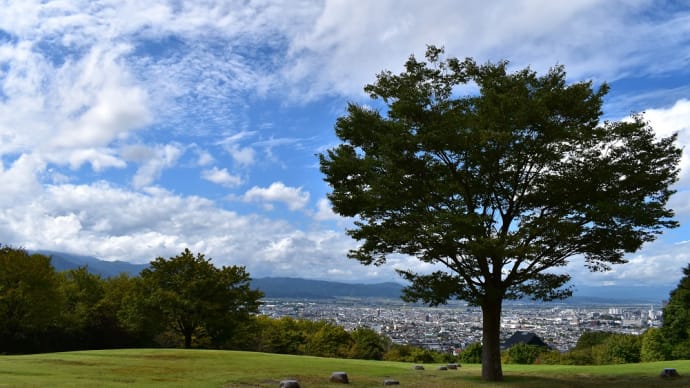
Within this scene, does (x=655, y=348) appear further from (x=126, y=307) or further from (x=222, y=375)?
(x=126, y=307)

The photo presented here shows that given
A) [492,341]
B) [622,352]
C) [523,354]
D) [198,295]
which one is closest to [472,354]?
[523,354]

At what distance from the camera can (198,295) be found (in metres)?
47.6

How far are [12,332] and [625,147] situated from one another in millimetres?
46695

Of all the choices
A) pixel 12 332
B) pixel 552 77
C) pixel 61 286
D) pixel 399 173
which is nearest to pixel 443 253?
pixel 399 173

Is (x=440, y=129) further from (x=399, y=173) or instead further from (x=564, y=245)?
(x=564, y=245)

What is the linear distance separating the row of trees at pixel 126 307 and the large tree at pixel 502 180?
29554mm

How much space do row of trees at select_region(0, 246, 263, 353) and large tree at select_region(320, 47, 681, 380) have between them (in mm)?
29554

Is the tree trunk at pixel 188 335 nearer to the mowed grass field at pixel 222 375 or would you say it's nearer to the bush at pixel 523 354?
the mowed grass field at pixel 222 375

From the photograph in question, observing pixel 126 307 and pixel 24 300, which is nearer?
pixel 24 300

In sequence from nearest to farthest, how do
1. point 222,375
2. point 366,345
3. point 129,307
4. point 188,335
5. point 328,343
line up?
1. point 222,375
2. point 129,307
3. point 188,335
4. point 366,345
5. point 328,343

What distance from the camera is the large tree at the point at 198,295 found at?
152ft

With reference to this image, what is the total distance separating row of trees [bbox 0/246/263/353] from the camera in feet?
139

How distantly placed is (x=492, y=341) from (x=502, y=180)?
6.72 m

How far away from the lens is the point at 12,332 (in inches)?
→ 1684
